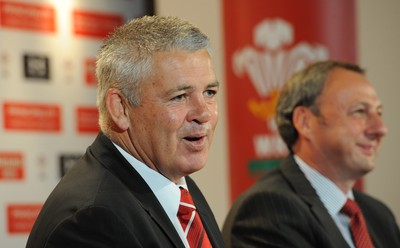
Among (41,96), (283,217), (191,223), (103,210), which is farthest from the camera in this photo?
(41,96)

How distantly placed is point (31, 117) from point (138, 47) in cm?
199

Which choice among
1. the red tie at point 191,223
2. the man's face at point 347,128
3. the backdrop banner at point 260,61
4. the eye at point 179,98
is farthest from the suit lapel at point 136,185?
the backdrop banner at point 260,61

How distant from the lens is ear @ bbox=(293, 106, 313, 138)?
362 centimetres

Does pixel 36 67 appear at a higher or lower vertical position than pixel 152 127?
higher

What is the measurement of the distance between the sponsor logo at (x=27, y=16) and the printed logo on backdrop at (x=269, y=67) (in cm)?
110

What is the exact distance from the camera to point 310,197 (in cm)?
333

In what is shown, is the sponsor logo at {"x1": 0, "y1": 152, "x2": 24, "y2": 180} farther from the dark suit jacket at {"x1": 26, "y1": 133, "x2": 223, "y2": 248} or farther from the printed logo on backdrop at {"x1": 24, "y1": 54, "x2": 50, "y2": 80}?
the dark suit jacket at {"x1": 26, "y1": 133, "x2": 223, "y2": 248}

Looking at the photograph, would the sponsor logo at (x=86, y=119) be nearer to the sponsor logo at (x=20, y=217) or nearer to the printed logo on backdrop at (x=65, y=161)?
the printed logo on backdrop at (x=65, y=161)

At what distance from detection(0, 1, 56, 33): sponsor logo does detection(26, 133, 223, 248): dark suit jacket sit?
76.7 inches

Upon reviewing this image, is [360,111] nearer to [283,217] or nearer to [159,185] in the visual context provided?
[283,217]

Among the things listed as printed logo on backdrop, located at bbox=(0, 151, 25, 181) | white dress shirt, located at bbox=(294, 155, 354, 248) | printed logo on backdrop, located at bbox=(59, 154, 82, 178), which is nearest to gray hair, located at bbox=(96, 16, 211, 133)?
white dress shirt, located at bbox=(294, 155, 354, 248)

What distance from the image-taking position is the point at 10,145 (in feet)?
13.3

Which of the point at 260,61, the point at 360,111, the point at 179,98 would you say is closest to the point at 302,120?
the point at 360,111

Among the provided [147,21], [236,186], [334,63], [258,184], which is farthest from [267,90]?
[147,21]
